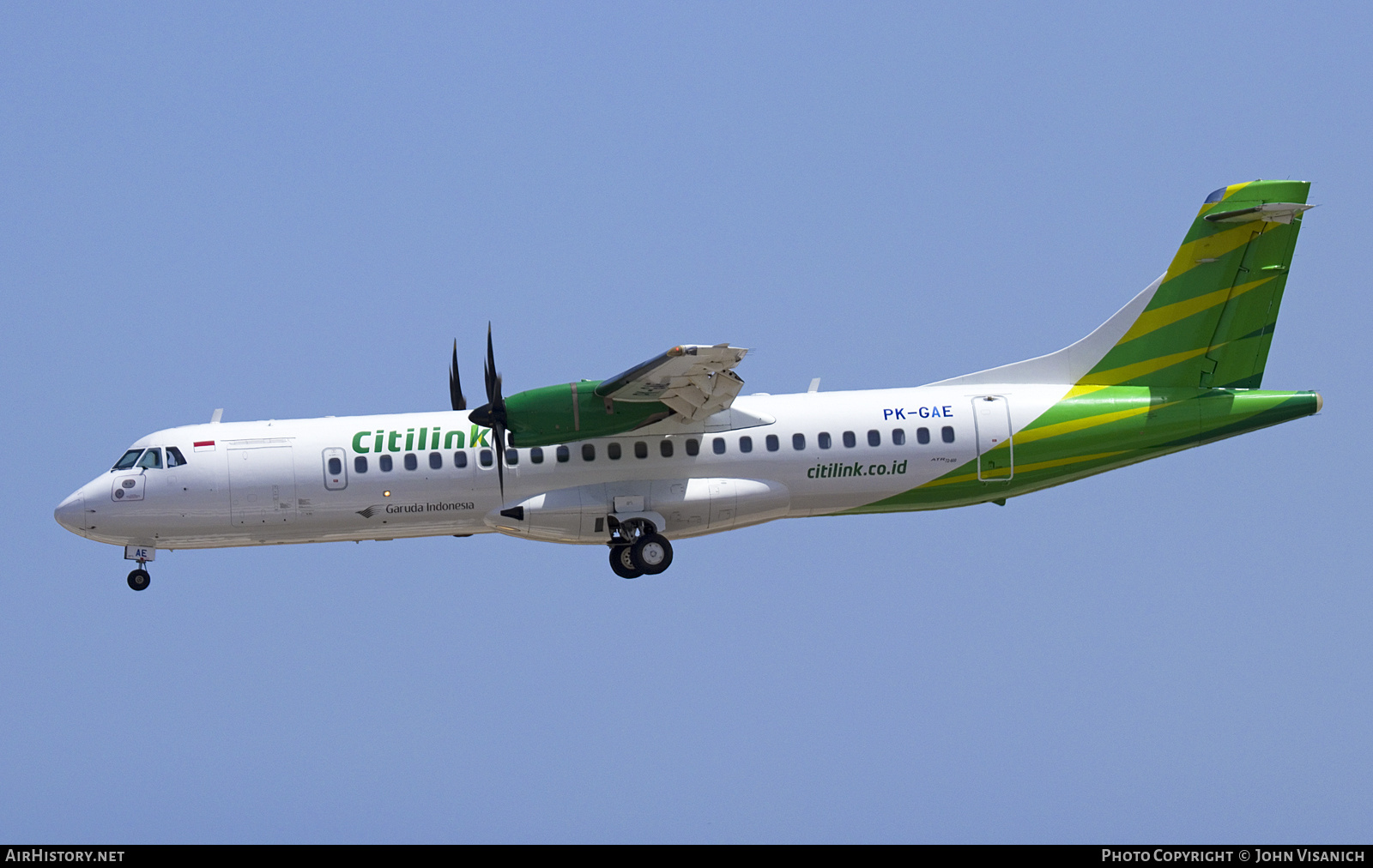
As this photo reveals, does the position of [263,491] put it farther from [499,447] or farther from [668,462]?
[668,462]

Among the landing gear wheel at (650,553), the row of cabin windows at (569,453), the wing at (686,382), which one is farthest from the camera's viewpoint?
the row of cabin windows at (569,453)

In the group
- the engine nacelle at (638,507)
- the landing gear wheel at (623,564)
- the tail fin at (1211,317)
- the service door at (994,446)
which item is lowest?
the landing gear wheel at (623,564)

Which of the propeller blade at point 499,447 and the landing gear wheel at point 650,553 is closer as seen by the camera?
the propeller blade at point 499,447

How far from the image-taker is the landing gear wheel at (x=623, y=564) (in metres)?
28.9

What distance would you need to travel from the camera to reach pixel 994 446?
29.4m

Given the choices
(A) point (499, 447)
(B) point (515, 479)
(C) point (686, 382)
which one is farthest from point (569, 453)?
(C) point (686, 382)

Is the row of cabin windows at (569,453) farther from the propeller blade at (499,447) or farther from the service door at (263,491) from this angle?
the service door at (263,491)

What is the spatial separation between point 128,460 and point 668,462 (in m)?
10.4

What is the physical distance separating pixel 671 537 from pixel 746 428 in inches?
102

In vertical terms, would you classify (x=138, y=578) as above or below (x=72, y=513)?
below

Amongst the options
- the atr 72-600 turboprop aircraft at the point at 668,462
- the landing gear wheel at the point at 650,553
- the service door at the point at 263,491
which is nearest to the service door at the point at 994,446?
the atr 72-600 turboprop aircraft at the point at 668,462

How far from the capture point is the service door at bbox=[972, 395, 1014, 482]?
2939 centimetres

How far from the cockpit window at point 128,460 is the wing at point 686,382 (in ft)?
30.7
